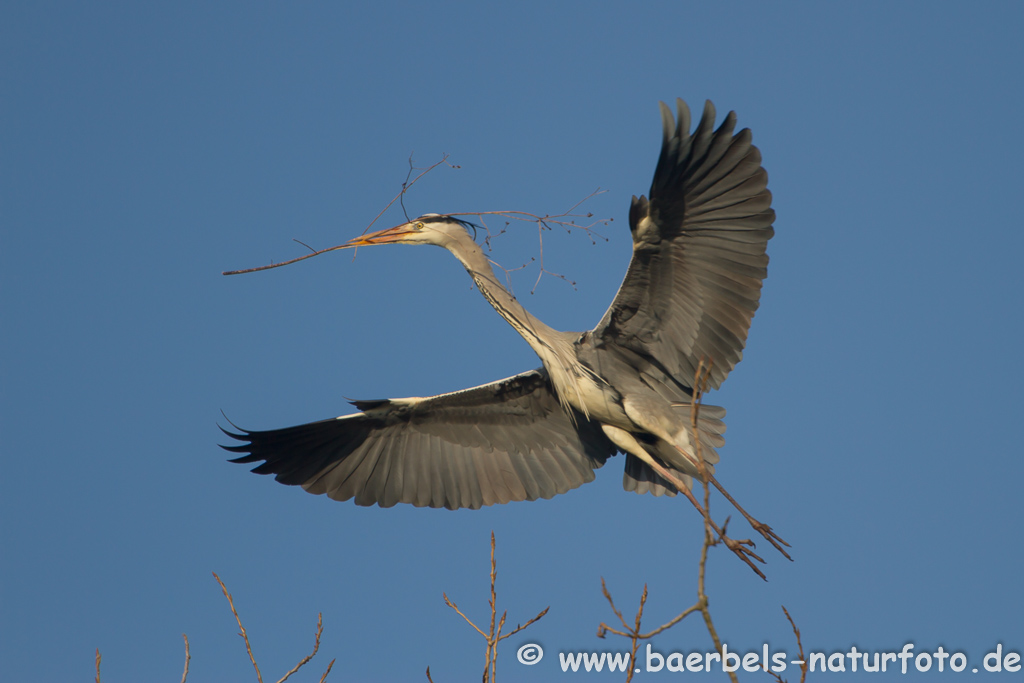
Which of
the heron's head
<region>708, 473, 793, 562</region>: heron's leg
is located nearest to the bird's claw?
<region>708, 473, 793, 562</region>: heron's leg

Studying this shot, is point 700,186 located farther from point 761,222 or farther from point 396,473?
point 396,473

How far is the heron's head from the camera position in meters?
6.59

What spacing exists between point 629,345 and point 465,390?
1.31 metres

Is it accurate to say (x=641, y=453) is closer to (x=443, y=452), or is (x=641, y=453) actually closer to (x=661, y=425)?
(x=661, y=425)

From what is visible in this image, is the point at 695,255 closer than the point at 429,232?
Yes

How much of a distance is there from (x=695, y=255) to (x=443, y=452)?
256 centimetres

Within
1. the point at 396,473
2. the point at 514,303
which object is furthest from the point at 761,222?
the point at 396,473

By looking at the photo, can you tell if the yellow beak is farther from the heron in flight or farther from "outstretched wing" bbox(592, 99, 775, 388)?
"outstretched wing" bbox(592, 99, 775, 388)

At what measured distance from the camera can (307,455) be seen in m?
6.89

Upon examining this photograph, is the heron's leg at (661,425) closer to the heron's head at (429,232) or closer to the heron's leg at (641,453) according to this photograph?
the heron's leg at (641,453)

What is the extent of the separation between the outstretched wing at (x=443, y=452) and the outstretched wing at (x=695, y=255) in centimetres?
103

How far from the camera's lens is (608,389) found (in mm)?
6062

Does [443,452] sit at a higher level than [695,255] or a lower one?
lower

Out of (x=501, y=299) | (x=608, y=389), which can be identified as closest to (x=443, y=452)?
(x=501, y=299)
